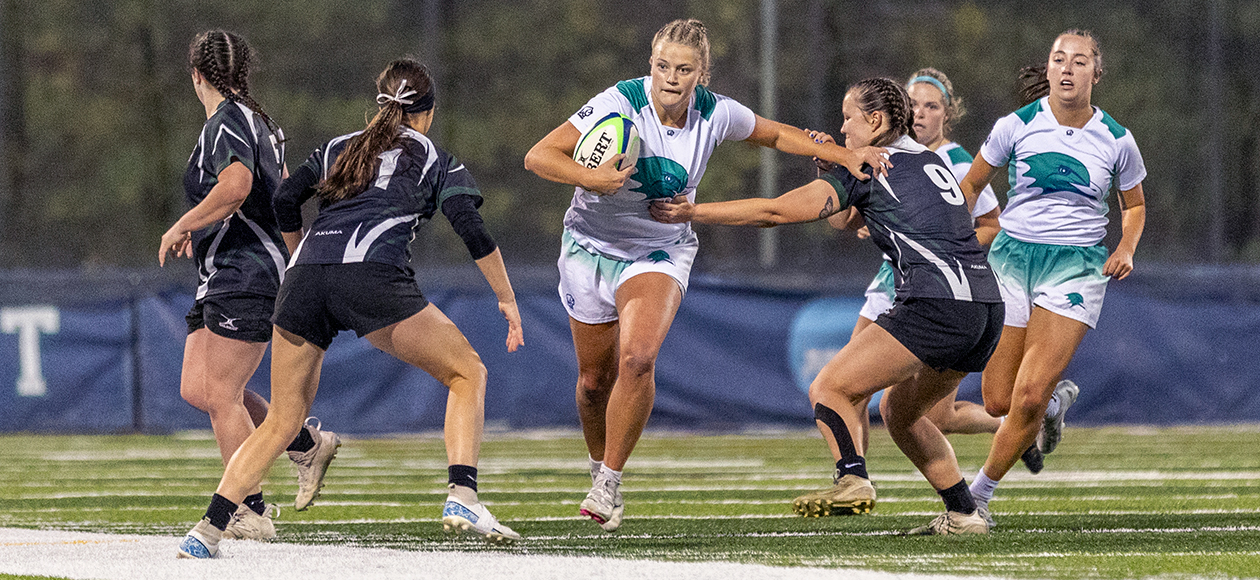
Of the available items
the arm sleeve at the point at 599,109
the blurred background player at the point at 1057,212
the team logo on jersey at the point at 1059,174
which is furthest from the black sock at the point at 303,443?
the team logo on jersey at the point at 1059,174

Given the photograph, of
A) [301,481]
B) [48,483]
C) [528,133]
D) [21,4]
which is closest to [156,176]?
[21,4]

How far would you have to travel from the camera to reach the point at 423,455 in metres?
12.1

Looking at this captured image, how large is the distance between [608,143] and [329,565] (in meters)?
1.99

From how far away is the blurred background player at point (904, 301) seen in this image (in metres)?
6.05

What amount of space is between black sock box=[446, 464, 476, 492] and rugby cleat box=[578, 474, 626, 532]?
0.75m

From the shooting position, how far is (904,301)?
6129mm

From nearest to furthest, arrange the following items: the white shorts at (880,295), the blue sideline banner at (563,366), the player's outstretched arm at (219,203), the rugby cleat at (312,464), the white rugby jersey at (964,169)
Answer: the player's outstretched arm at (219,203) → the rugby cleat at (312,464) → the white shorts at (880,295) → the white rugby jersey at (964,169) → the blue sideline banner at (563,366)

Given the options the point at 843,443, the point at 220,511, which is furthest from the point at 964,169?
the point at 220,511

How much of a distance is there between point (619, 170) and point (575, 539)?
1422 millimetres

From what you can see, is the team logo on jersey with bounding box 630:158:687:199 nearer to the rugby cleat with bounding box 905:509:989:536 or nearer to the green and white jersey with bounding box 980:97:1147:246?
the green and white jersey with bounding box 980:97:1147:246

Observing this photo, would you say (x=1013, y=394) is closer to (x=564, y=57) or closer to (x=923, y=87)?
(x=923, y=87)

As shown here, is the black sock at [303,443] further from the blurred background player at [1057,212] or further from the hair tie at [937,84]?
the hair tie at [937,84]

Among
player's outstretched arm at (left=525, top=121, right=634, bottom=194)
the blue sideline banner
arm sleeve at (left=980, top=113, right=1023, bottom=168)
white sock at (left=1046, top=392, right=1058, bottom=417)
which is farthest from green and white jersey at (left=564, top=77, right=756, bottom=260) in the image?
the blue sideline banner

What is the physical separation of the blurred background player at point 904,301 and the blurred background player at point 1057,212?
81cm
